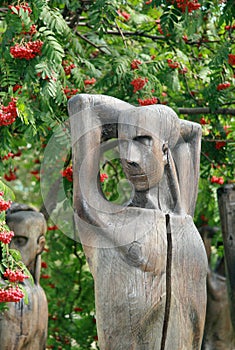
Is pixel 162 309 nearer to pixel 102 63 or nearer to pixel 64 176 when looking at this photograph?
pixel 64 176

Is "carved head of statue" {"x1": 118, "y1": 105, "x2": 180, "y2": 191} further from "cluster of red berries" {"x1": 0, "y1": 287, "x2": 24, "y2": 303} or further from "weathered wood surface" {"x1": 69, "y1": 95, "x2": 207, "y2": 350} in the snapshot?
"cluster of red berries" {"x1": 0, "y1": 287, "x2": 24, "y2": 303}

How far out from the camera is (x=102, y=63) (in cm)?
861

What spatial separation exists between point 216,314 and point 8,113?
370 cm

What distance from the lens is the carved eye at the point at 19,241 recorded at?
7.22 metres

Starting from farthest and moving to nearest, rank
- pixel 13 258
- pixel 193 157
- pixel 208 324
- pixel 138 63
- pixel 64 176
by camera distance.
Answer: pixel 208 324 → pixel 138 63 → pixel 64 176 → pixel 13 258 → pixel 193 157

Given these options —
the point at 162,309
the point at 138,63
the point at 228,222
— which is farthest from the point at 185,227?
the point at 138,63

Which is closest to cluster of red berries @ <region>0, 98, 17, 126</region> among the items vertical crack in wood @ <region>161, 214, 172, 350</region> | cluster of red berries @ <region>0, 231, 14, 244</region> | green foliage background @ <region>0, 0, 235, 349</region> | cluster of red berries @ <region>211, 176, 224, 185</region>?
green foliage background @ <region>0, 0, 235, 349</region>

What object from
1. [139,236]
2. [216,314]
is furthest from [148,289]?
[216,314]

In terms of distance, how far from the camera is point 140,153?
17.3 ft

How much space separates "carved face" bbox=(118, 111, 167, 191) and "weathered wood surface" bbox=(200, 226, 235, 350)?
3.97 m

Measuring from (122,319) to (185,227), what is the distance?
719mm

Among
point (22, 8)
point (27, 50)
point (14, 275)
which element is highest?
point (22, 8)

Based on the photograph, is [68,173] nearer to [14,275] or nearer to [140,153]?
[14,275]

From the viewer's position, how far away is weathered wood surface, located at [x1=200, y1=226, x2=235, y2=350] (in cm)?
924
